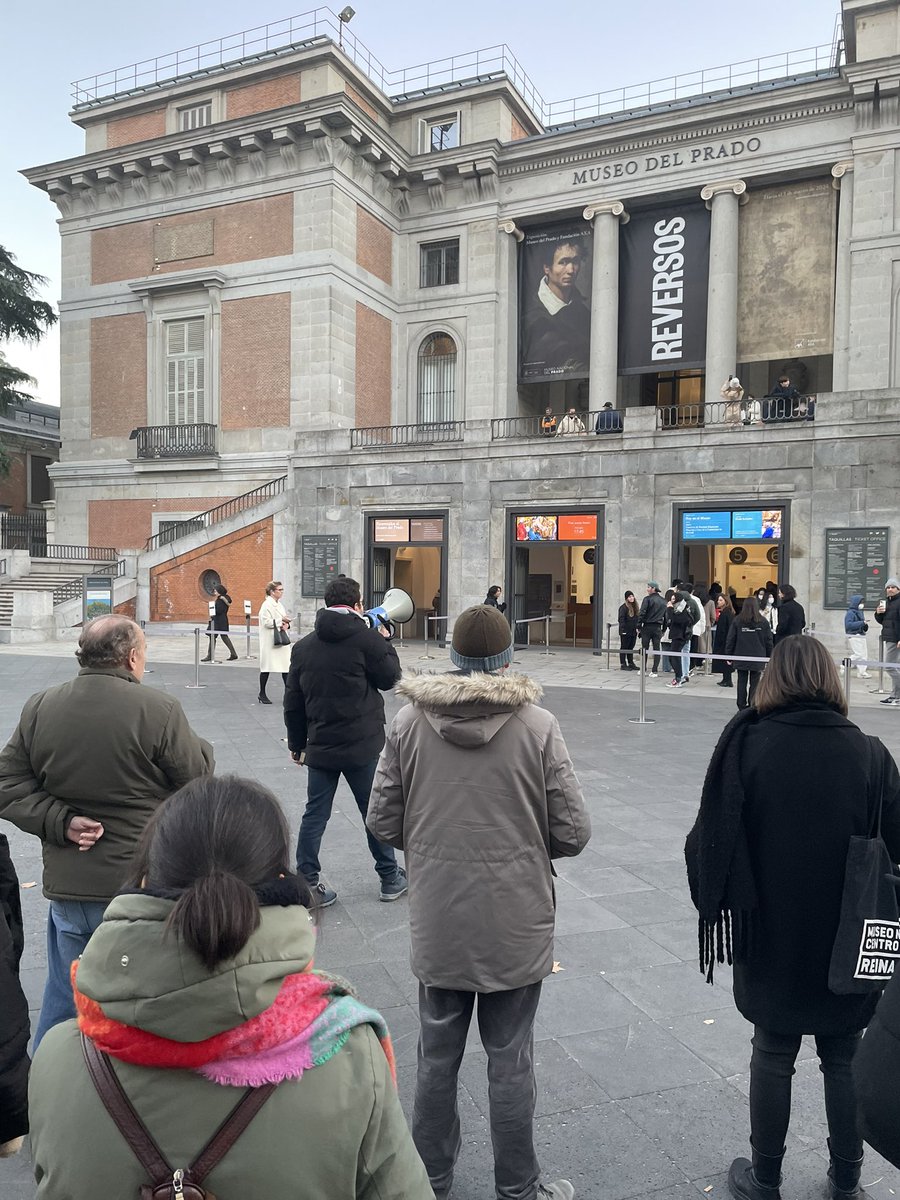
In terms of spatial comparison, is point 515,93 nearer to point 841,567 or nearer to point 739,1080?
point 841,567

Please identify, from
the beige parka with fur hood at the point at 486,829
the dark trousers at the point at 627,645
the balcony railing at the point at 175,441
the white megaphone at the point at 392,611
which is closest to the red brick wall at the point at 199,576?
the balcony railing at the point at 175,441

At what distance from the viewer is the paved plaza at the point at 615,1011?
2977 millimetres

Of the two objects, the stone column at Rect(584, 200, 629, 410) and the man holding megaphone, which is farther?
the stone column at Rect(584, 200, 629, 410)

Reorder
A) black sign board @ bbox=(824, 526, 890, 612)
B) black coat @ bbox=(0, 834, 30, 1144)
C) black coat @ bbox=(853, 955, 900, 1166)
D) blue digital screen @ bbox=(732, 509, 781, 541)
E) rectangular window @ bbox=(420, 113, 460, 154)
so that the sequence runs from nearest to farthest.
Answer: black coat @ bbox=(853, 955, 900, 1166), black coat @ bbox=(0, 834, 30, 1144), black sign board @ bbox=(824, 526, 890, 612), blue digital screen @ bbox=(732, 509, 781, 541), rectangular window @ bbox=(420, 113, 460, 154)

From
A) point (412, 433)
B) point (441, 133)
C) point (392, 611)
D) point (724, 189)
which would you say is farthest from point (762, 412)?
point (392, 611)

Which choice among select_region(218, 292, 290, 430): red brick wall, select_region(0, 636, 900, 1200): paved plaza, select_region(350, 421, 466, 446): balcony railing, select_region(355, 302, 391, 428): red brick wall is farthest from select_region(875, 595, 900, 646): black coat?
select_region(218, 292, 290, 430): red brick wall

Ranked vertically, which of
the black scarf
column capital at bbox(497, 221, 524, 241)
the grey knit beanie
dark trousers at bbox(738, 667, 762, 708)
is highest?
column capital at bbox(497, 221, 524, 241)

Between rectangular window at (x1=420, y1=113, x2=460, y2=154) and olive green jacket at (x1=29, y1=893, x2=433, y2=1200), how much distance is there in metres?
32.8

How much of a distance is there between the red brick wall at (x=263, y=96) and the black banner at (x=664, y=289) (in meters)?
11.5

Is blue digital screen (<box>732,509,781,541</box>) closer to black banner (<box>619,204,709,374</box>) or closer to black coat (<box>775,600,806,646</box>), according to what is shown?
black coat (<box>775,600,806,646</box>)

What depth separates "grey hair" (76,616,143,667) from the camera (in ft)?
10.5

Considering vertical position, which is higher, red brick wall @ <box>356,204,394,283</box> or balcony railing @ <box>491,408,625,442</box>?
red brick wall @ <box>356,204,394,283</box>

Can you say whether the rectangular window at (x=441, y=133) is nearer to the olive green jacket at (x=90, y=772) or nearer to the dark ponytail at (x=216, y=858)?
the olive green jacket at (x=90, y=772)

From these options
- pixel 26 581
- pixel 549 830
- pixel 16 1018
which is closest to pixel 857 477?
pixel 549 830
